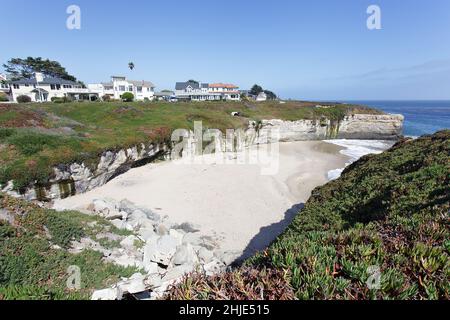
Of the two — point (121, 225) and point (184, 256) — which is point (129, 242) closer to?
point (121, 225)

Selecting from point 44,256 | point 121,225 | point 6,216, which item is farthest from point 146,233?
point 6,216

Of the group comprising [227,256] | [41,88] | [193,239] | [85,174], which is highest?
[41,88]

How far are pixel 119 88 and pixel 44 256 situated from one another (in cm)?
8400

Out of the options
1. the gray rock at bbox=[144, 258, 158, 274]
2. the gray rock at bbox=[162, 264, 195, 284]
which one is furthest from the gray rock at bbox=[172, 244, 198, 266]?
the gray rock at bbox=[144, 258, 158, 274]

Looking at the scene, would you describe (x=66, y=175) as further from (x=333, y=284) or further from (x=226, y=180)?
(x=333, y=284)

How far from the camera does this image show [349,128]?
205 feet

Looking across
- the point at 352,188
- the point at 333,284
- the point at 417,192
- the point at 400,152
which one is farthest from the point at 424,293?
the point at 400,152

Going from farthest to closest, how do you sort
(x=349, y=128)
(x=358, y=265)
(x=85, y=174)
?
1. (x=349, y=128)
2. (x=85, y=174)
3. (x=358, y=265)

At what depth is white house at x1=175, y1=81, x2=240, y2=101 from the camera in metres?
110

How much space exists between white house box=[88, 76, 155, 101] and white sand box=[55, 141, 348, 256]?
6203cm

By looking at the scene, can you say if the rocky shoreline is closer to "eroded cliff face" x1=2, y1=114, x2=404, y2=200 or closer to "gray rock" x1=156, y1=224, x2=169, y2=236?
"gray rock" x1=156, y1=224, x2=169, y2=236

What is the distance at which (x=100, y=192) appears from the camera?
916 inches

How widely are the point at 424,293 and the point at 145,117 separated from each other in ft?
139

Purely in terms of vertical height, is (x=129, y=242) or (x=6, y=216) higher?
(x=6, y=216)
